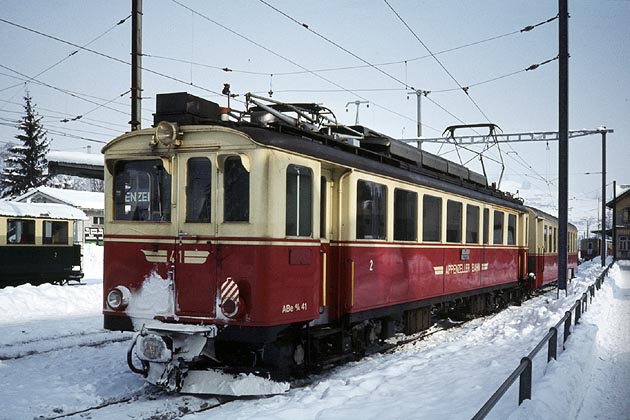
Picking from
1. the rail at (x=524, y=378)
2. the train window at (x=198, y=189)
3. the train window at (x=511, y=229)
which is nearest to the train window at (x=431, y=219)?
the rail at (x=524, y=378)

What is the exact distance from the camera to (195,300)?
768cm

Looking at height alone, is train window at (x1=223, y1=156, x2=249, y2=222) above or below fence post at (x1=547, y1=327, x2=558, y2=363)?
above

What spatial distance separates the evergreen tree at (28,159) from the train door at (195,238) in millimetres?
47993

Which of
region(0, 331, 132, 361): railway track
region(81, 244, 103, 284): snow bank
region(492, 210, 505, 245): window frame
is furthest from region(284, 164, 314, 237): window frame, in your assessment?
region(81, 244, 103, 284): snow bank

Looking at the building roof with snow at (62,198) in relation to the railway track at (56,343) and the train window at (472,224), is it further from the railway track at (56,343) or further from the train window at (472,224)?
the train window at (472,224)

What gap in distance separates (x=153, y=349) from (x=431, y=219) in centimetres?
616

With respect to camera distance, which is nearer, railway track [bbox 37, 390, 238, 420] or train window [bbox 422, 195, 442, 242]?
railway track [bbox 37, 390, 238, 420]

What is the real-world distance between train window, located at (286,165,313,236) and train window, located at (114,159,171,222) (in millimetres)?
1507

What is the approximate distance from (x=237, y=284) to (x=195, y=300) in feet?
1.95

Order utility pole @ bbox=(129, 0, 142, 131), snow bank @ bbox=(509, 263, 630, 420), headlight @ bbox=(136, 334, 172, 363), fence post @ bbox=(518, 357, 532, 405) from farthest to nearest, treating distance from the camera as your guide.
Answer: utility pole @ bbox=(129, 0, 142, 131) → headlight @ bbox=(136, 334, 172, 363) → snow bank @ bbox=(509, 263, 630, 420) → fence post @ bbox=(518, 357, 532, 405)

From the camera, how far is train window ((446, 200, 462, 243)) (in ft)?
42.1

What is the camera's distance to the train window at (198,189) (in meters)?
7.81

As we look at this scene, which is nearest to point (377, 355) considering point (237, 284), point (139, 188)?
point (237, 284)

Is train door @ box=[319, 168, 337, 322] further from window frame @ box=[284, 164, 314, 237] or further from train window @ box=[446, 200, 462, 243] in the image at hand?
train window @ box=[446, 200, 462, 243]
